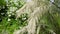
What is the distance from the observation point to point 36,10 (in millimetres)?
2035

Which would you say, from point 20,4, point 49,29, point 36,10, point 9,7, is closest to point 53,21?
point 49,29

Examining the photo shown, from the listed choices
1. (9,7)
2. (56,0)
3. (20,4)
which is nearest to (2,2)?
(9,7)

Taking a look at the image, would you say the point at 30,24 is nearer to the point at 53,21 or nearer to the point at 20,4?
the point at 53,21

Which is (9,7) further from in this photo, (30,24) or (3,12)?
(30,24)

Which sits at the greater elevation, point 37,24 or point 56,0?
point 56,0

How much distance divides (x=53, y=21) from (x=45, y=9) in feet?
0.62

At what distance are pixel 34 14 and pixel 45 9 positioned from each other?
0.44ft

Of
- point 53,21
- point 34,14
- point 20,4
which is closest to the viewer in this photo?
point 34,14

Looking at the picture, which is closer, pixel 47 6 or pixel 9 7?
pixel 47 6

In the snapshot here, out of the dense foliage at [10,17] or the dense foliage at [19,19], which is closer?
the dense foliage at [19,19]

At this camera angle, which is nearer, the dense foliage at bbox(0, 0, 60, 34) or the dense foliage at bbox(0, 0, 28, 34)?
the dense foliage at bbox(0, 0, 60, 34)

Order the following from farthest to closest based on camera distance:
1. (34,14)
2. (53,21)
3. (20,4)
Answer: (20,4) < (53,21) < (34,14)

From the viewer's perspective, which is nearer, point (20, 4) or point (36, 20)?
point (36, 20)

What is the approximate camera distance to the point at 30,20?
2.05 metres
